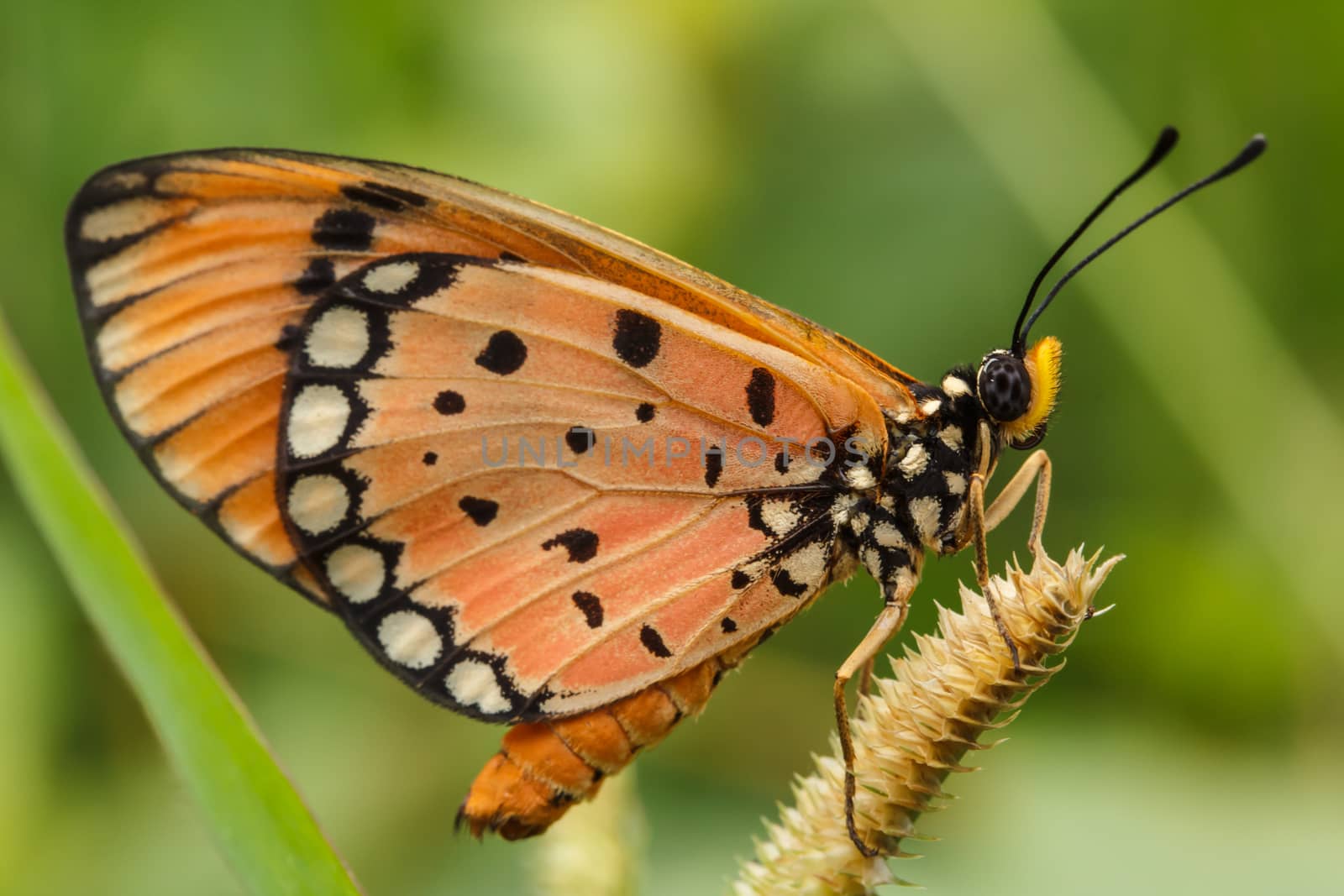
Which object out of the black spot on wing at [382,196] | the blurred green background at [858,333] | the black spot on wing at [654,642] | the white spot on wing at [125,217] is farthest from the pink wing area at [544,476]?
the blurred green background at [858,333]

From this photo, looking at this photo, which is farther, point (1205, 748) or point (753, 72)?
point (753, 72)

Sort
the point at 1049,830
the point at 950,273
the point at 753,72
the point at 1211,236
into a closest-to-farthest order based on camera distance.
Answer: the point at 1049,830 < the point at 1211,236 < the point at 950,273 < the point at 753,72

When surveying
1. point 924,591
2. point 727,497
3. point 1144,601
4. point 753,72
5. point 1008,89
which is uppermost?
point 753,72

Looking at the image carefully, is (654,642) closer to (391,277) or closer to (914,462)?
(914,462)

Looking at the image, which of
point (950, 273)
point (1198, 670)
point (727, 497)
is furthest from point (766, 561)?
point (950, 273)

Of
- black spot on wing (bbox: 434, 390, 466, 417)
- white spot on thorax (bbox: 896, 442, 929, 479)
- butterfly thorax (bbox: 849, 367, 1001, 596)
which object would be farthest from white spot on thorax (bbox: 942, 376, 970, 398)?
black spot on wing (bbox: 434, 390, 466, 417)

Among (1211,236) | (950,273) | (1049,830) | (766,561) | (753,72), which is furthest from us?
(753,72)

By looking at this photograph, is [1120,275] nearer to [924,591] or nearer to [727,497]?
[924,591]

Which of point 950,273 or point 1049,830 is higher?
point 950,273
